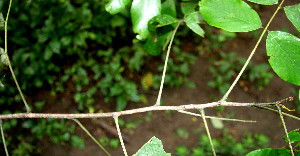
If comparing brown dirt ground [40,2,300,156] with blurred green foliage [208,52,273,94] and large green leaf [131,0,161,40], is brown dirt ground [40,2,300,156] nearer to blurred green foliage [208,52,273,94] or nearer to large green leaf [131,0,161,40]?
blurred green foliage [208,52,273,94]

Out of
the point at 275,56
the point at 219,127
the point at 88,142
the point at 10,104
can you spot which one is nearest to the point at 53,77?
the point at 10,104

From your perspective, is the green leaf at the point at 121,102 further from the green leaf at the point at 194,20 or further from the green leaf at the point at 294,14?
the green leaf at the point at 294,14

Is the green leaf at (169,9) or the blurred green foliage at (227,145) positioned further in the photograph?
the blurred green foliage at (227,145)

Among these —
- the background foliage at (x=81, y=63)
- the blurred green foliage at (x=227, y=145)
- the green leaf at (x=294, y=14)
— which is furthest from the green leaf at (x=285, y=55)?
the blurred green foliage at (x=227, y=145)

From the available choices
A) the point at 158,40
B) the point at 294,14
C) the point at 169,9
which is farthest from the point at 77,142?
the point at 294,14

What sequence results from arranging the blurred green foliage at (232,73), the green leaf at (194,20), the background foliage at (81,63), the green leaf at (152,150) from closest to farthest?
the green leaf at (152,150) < the green leaf at (194,20) < the background foliage at (81,63) < the blurred green foliage at (232,73)

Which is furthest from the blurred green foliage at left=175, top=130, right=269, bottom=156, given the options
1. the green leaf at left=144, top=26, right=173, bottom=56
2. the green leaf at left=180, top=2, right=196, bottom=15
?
the green leaf at left=180, top=2, right=196, bottom=15

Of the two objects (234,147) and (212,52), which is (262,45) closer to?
(212,52)

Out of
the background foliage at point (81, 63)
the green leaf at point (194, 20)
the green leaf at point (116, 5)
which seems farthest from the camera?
the background foliage at point (81, 63)
